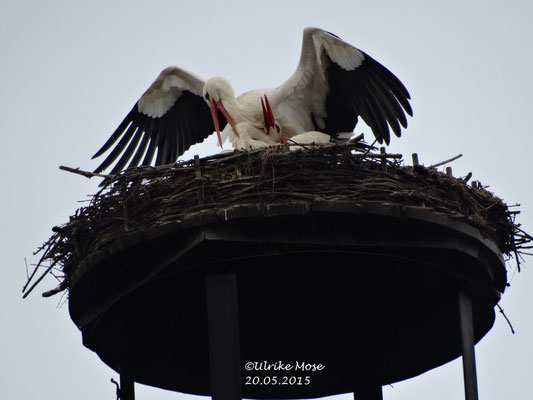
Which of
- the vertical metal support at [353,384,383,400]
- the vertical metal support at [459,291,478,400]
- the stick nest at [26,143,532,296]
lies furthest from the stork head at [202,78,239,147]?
the vertical metal support at [459,291,478,400]

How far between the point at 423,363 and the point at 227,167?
3.02 meters

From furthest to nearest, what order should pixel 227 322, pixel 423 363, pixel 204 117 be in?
pixel 204 117, pixel 423 363, pixel 227 322

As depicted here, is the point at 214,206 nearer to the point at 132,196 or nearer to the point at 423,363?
the point at 132,196

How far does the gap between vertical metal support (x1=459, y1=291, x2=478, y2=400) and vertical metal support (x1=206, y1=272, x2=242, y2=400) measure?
1846mm

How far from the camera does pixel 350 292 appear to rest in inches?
423

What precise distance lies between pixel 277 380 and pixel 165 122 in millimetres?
3529

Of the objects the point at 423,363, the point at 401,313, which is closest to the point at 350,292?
the point at 401,313

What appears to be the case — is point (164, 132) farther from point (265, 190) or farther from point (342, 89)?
point (265, 190)

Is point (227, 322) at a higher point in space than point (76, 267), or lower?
lower

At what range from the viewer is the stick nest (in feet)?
31.7

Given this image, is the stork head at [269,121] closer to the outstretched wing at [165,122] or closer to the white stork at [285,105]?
the white stork at [285,105]

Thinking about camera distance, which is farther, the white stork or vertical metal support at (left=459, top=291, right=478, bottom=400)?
the white stork

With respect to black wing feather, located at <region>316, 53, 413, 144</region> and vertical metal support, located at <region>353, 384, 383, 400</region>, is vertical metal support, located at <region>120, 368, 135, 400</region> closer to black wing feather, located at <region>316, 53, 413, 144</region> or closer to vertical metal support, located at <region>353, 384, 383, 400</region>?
vertical metal support, located at <region>353, 384, 383, 400</region>

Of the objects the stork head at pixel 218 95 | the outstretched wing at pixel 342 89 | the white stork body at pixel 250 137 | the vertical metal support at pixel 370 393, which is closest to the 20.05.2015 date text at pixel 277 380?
the vertical metal support at pixel 370 393
